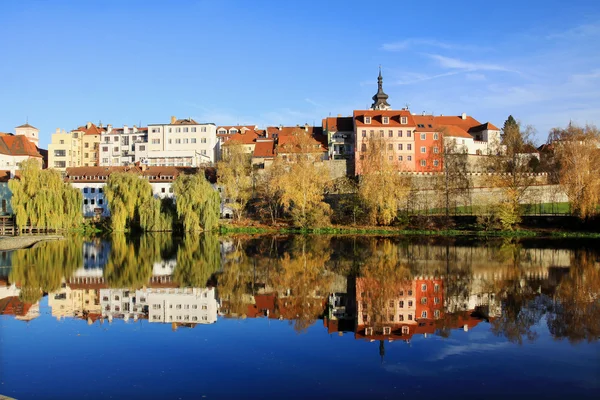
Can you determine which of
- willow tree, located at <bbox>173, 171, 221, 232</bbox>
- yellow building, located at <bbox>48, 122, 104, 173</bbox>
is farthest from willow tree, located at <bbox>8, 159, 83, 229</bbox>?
yellow building, located at <bbox>48, 122, 104, 173</bbox>

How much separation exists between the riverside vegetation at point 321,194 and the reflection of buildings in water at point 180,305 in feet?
86.3

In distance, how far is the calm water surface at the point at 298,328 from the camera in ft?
34.2

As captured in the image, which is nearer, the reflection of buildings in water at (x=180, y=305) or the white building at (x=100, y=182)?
the reflection of buildings in water at (x=180, y=305)

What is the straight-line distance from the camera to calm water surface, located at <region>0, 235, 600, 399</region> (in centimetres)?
1041

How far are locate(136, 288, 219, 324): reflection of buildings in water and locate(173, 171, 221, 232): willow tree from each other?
1040 inches

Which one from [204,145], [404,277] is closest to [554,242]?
[404,277]

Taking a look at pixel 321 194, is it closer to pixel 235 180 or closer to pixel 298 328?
pixel 235 180

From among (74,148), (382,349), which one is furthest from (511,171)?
(74,148)

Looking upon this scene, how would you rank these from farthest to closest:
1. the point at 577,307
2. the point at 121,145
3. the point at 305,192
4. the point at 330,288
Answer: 1. the point at 121,145
2. the point at 305,192
3. the point at 330,288
4. the point at 577,307

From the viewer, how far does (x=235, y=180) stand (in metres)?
52.8

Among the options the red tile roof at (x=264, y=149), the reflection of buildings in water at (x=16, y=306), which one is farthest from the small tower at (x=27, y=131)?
the reflection of buildings in water at (x=16, y=306)

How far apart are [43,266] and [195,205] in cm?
2145

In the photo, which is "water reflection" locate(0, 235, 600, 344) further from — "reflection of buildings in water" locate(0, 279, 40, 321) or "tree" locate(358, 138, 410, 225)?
"tree" locate(358, 138, 410, 225)

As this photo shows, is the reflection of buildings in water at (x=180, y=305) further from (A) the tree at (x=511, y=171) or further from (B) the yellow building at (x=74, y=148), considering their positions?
(B) the yellow building at (x=74, y=148)
